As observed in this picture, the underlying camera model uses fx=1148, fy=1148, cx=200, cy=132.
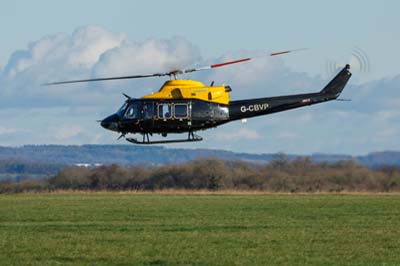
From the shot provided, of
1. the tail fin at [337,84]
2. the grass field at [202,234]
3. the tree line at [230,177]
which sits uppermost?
the tail fin at [337,84]

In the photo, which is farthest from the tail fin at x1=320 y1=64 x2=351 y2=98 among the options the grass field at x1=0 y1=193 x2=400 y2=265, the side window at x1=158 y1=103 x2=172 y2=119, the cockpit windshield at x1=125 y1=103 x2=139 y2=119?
the cockpit windshield at x1=125 y1=103 x2=139 y2=119

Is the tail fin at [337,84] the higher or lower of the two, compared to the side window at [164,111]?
higher

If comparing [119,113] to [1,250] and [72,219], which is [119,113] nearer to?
[72,219]

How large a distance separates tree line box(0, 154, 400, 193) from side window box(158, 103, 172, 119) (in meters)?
27.9

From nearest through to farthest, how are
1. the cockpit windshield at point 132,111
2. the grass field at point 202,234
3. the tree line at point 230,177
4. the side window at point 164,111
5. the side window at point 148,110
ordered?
the grass field at point 202,234 < the side window at point 164,111 < the side window at point 148,110 < the cockpit windshield at point 132,111 < the tree line at point 230,177

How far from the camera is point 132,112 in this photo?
1577 inches

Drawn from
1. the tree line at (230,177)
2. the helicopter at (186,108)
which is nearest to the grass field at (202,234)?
the helicopter at (186,108)

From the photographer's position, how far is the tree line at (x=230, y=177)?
6881cm

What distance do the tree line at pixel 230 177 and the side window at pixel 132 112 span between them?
27.8 m

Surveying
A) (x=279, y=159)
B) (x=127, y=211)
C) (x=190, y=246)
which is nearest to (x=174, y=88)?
(x=127, y=211)

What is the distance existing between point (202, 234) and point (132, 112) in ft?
37.8

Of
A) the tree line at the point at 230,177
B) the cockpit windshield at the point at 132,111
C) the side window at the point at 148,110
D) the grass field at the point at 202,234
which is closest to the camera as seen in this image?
the grass field at the point at 202,234

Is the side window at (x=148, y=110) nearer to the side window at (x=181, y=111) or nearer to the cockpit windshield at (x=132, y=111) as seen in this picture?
the cockpit windshield at (x=132, y=111)

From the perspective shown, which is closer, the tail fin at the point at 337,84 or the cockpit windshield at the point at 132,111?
the cockpit windshield at the point at 132,111
